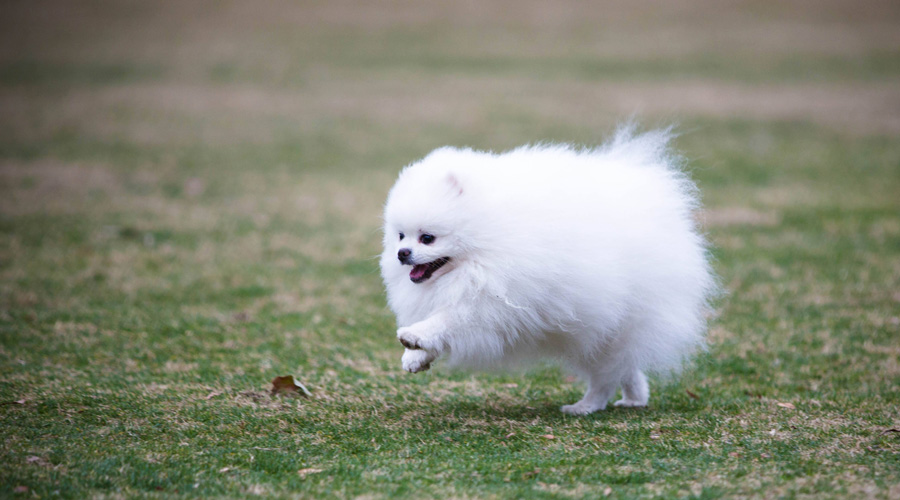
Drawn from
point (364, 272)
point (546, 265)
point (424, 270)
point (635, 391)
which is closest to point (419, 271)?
point (424, 270)

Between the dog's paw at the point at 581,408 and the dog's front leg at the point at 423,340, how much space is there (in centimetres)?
90

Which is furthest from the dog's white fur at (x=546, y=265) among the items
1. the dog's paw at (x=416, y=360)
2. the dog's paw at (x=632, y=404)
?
the dog's paw at (x=632, y=404)

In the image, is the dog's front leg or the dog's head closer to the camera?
the dog's front leg

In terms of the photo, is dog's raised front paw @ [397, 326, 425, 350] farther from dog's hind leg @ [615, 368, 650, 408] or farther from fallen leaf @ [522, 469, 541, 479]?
dog's hind leg @ [615, 368, 650, 408]

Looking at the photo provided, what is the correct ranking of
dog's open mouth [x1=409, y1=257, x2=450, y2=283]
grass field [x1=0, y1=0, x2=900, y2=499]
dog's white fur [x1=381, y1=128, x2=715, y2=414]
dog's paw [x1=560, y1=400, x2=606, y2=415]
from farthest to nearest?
dog's paw [x1=560, y1=400, x2=606, y2=415], dog's open mouth [x1=409, y1=257, x2=450, y2=283], dog's white fur [x1=381, y1=128, x2=715, y2=414], grass field [x1=0, y1=0, x2=900, y2=499]

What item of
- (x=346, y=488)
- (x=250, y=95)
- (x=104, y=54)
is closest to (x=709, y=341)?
(x=346, y=488)

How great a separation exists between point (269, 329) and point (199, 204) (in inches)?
178

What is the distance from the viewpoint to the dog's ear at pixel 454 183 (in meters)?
4.08

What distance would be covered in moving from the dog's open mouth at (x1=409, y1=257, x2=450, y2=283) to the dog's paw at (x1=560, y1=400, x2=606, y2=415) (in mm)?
1071

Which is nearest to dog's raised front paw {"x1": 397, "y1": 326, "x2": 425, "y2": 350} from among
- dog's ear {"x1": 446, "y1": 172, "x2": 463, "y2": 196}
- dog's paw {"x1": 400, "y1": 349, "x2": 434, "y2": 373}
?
dog's paw {"x1": 400, "y1": 349, "x2": 434, "y2": 373}

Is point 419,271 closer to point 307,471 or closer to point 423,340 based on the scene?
point 423,340

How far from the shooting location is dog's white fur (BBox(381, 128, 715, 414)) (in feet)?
13.2

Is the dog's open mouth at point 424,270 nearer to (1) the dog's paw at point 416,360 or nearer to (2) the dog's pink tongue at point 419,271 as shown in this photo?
(2) the dog's pink tongue at point 419,271

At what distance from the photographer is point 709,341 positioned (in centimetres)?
590
